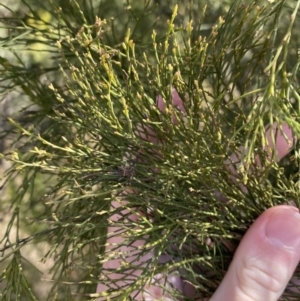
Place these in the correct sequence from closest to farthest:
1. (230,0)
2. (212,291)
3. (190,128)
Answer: (190,128), (212,291), (230,0)

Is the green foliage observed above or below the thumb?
above

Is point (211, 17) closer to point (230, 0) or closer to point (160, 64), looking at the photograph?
point (230, 0)

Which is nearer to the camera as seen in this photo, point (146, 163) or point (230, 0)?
point (146, 163)

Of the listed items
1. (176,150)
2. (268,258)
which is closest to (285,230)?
(268,258)

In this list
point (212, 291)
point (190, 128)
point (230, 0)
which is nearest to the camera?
point (190, 128)

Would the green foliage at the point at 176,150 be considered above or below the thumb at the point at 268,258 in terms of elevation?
above

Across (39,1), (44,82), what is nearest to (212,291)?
(44,82)
